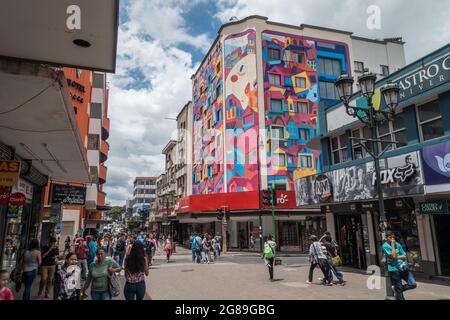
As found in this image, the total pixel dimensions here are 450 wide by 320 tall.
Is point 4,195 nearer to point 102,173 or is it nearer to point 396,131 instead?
point 396,131

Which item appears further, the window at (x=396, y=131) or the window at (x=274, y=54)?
the window at (x=274, y=54)

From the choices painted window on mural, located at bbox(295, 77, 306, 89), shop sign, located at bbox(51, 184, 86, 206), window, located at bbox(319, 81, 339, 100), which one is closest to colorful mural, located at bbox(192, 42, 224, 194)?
painted window on mural, located at bbox(295, 77, 306, 89)

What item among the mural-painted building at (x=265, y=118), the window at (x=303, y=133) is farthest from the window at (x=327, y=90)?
the window at (x=303, y=133)

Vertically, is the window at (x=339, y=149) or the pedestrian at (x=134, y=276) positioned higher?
the window at (x=339, y=149)

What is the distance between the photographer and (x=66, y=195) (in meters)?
16.8

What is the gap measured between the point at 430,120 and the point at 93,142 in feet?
86.3

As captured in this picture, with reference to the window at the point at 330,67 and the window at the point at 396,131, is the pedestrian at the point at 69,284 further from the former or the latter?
the window at the point at 330,67

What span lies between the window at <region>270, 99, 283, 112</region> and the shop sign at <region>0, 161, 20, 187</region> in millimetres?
27671

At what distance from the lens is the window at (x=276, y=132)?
1299 inches

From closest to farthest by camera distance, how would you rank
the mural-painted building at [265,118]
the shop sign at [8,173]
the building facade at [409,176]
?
the shop sign at [8,173] < the building facade at [409,176] < the mural-painted building at [265,118]

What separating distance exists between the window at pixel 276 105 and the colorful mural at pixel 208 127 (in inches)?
225

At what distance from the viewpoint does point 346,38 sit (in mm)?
38469

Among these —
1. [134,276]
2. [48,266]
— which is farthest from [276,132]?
[134,276]
